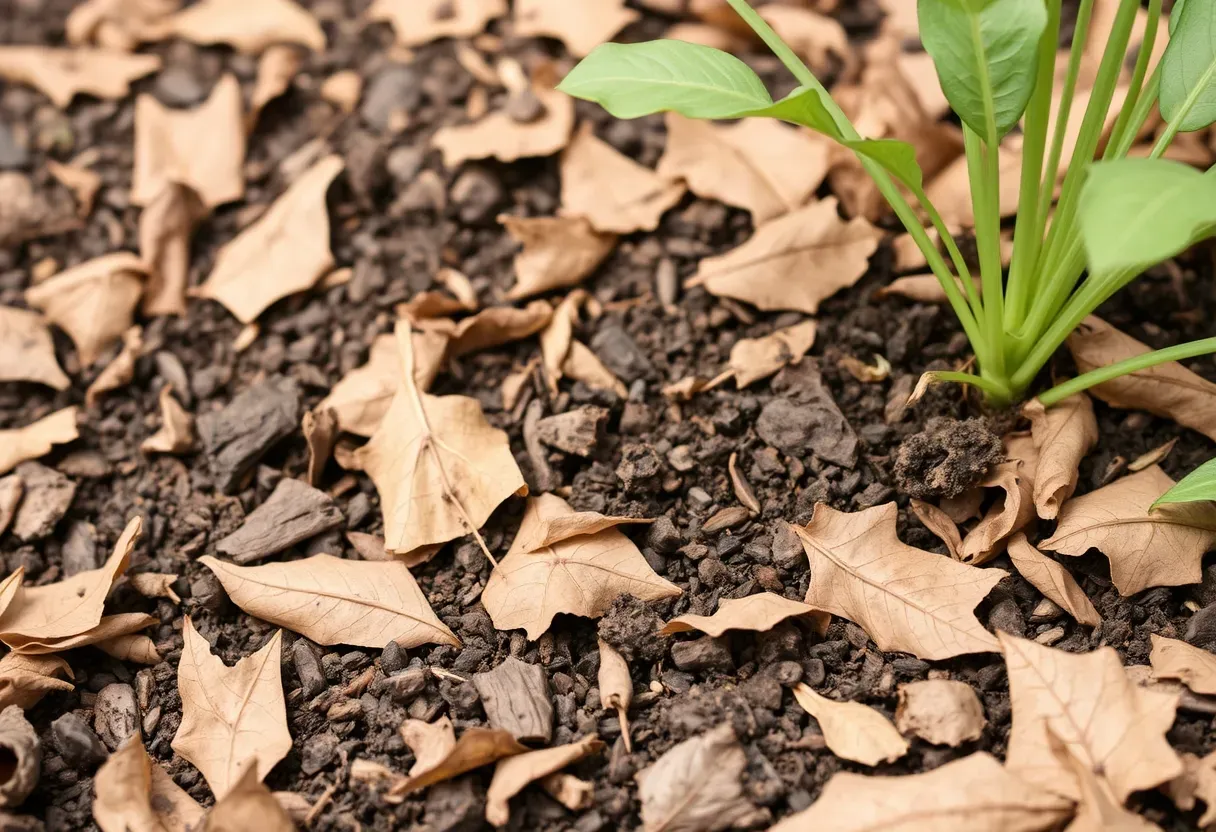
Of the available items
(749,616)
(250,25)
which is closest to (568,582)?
(749,616)

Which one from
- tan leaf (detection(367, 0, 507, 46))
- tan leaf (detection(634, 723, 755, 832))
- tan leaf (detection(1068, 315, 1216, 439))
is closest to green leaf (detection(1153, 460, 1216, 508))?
tan leaf (detection(1068, 315, 1216, 439))

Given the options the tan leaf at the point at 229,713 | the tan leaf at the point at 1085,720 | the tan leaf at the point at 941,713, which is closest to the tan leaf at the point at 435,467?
the tan leaf at the point at 229,713

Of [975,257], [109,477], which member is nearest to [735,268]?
[975,257]

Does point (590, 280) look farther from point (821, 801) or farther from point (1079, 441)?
point (821, 801)

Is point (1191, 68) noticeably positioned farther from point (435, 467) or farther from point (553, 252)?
point (435, 467)

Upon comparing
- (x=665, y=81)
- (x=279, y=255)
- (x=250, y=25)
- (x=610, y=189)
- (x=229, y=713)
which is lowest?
(x=229, y=713)

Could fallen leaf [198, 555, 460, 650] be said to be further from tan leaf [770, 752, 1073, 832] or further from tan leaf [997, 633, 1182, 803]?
tan leaf [997, 633, 1182, 803]
